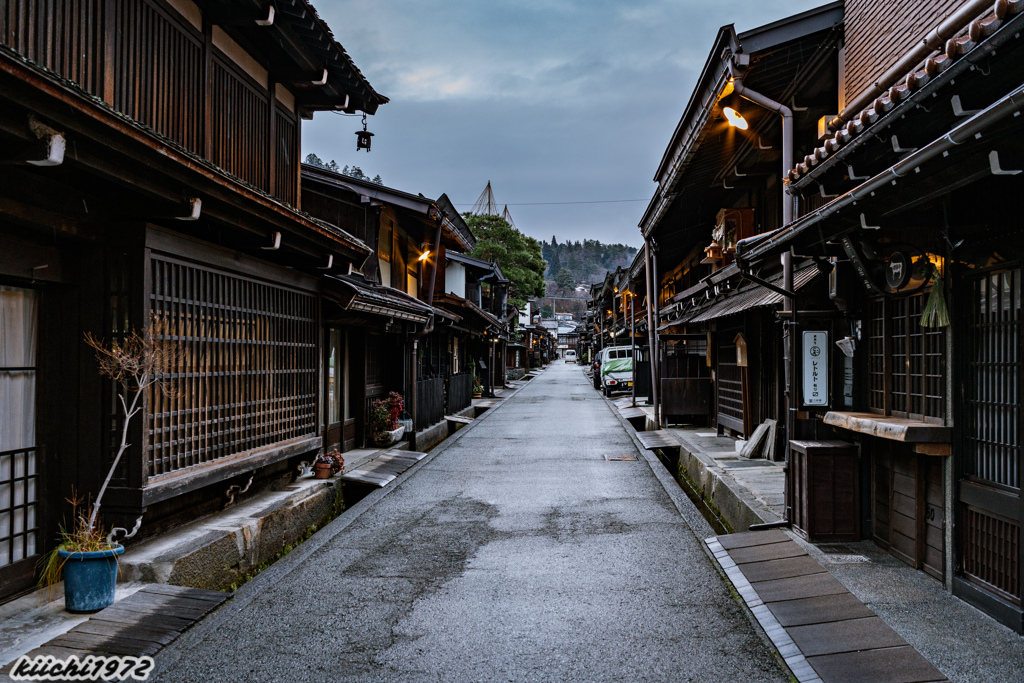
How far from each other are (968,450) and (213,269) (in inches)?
333

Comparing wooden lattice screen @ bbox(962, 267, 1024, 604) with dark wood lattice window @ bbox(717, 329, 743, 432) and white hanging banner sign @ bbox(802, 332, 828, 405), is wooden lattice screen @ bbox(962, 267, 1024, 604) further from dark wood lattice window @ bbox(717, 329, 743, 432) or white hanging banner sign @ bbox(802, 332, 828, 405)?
dark wood lattice window @ bbox(717, 329, 743, 432)

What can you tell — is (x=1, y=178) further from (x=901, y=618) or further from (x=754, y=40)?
(x=754, y=40)

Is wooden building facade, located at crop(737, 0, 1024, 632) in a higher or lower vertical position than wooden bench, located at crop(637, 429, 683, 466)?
higher

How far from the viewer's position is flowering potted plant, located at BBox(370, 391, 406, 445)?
1666cm

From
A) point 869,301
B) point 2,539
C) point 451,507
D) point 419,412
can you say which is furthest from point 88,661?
point 419,412

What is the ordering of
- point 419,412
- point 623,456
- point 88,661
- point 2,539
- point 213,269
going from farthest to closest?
point 419,412 → point 623,456 → point 213,269 → point 2,539 → point 88,661

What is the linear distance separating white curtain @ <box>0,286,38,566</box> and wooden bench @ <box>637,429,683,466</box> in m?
14.1

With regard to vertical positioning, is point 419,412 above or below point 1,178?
below

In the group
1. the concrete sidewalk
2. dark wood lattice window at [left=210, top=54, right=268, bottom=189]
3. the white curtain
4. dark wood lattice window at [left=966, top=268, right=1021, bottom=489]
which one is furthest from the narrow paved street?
dark wood lattice window at [left=210, top=54, right=268, bottom=189]

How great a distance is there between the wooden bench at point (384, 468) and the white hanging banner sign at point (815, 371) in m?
7.53

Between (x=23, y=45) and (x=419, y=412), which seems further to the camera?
(x=419, y=412)

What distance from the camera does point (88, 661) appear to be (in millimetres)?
4941

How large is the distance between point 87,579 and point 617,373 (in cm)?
3420

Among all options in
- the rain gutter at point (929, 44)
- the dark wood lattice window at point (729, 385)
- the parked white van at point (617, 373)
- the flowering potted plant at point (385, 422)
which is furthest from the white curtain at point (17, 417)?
the parked white van at point (617, 373)
